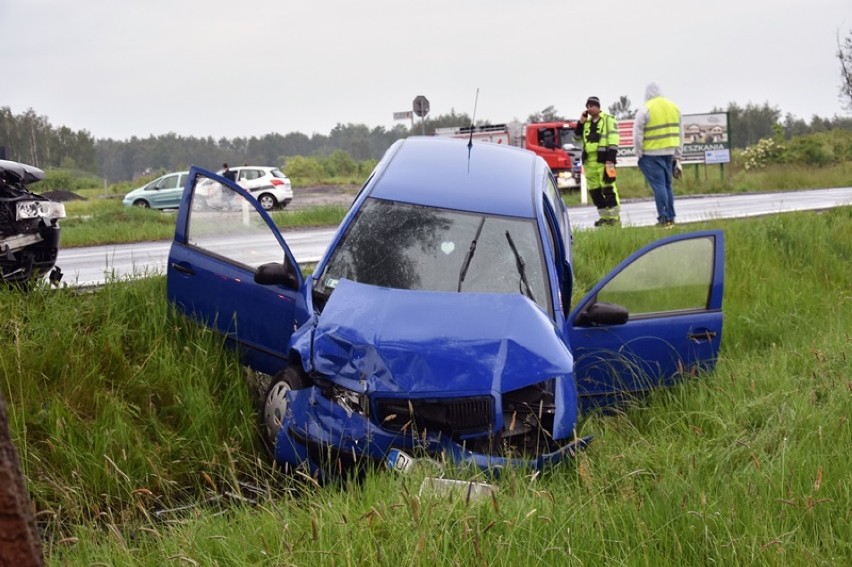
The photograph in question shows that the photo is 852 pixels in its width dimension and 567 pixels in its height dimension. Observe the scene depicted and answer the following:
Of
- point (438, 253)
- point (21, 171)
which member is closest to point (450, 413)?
point (438, 253)

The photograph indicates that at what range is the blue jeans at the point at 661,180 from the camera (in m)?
13.4

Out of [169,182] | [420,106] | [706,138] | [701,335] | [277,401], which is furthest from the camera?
[706,138]

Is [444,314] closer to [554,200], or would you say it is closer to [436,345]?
[436,345]

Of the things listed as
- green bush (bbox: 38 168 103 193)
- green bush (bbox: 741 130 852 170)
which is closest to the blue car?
green bush (bbox: 38 168 103 193)

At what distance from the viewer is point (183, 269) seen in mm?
6738

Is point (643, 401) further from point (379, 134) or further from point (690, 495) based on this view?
point (379, 134)

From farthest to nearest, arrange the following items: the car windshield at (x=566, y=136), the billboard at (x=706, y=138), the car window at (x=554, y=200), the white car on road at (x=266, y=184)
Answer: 1. the billboard at (x=706, y=138)
2. the car windshield at (x=566, y=136)
3. the white car on road at (x=266, y=184)
4. the car window at (x=554, y=200)

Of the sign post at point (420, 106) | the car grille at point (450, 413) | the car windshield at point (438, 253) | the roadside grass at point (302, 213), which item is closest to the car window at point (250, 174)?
the roadside grass at point (302, 213)

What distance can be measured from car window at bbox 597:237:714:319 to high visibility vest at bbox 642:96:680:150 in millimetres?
7091

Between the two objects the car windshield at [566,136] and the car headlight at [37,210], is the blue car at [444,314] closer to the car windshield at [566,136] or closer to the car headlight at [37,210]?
the car headlight at [37,210]

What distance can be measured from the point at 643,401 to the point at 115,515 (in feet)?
10.4

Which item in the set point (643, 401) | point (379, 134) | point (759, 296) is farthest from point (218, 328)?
point (379, 134)

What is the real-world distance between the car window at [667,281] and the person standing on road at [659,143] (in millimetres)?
6807

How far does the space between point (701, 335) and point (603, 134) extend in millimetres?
7693
